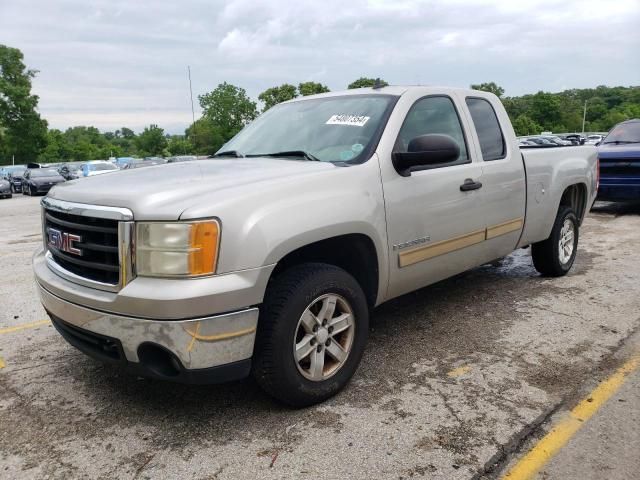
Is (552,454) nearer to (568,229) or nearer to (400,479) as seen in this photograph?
(400,479)

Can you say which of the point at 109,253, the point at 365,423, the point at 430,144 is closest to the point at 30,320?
the point at 109,253

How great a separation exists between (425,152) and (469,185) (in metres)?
0.81

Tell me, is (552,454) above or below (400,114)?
below

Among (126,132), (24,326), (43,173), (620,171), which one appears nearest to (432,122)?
(24,326)

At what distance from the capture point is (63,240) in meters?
3.00

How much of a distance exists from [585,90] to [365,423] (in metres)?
125

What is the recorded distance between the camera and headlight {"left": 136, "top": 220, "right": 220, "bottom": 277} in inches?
100

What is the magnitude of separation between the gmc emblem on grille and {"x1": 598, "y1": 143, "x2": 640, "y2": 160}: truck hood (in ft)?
31.4

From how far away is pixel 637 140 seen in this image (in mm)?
10516

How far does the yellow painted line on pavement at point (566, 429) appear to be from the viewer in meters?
2.49

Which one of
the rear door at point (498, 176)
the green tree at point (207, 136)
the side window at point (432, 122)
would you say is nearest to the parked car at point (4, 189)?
the rear door at point (498, 176)

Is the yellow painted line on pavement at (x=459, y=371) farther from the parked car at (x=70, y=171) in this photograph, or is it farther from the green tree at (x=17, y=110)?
the green tree at (x=17, y=110)

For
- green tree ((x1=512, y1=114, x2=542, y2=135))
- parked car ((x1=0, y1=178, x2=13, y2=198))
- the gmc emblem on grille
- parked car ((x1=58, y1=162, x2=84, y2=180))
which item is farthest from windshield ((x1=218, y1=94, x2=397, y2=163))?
green tree ((x1=512, y1=114, x2=542, y2=135))

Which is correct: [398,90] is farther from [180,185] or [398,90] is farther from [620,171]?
[620,171]
